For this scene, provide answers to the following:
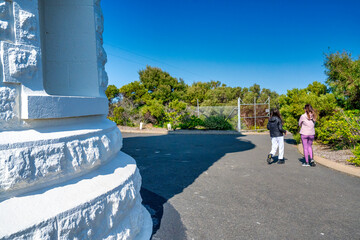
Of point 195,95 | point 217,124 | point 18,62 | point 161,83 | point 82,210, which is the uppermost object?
point 161,83

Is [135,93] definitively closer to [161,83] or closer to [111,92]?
[111,92]

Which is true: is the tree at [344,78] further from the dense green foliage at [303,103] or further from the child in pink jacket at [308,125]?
the child in pink jacket at [308,125]

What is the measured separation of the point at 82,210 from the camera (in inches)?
71.9

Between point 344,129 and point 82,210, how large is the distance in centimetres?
775

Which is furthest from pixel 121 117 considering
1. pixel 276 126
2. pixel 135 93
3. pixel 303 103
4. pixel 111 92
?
pixel 276 126

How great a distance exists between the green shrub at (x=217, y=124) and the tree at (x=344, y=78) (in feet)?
25.3

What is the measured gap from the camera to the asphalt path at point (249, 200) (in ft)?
9.81

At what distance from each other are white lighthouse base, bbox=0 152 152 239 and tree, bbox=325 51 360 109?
27.2ft

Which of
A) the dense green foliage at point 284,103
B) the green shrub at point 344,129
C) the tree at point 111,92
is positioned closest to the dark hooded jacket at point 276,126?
the dense green foliage at point 284,103

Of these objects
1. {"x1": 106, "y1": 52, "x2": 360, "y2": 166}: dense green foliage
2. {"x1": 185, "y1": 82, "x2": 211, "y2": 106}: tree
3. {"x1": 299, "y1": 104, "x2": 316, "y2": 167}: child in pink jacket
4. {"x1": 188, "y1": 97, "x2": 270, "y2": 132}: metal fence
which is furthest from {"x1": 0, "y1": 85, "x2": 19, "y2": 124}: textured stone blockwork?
{"x1": 185, "y1": 82, "x2": 211, "y2": 106}: tree

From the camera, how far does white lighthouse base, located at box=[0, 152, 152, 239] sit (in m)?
1.56

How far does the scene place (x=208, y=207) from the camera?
373 cm

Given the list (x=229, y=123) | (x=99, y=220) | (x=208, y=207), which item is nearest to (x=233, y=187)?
(x=208, y=207)

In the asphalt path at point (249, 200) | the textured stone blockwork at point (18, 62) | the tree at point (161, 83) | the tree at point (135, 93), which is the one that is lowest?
the asphalt path at point (249, 200)
